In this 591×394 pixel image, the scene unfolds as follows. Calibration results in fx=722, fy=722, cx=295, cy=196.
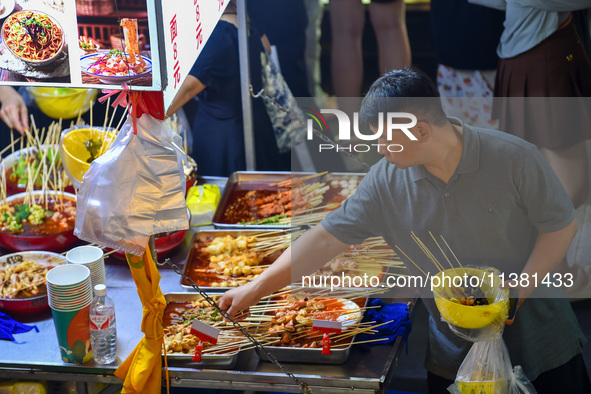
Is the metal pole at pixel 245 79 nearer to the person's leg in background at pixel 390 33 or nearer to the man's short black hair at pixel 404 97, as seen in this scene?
the person's leg in background at pixel 390 33

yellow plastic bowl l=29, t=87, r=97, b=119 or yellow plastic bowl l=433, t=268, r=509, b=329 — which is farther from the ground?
yellow plastic bowl l=29, t=87, r=97, b=119

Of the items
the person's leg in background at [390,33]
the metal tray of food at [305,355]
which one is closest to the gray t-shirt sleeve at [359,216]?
the metal tray of food at [305,355]

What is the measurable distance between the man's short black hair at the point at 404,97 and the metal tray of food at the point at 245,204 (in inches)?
52.2

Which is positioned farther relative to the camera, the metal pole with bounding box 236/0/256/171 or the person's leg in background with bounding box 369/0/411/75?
the person's leg in background with bounding box 369/0/411/75

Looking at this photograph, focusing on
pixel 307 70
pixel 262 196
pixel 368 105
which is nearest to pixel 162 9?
pixel 368 105

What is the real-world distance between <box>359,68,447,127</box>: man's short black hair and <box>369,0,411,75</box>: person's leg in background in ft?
7.66

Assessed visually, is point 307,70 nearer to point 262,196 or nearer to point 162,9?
point 262,196

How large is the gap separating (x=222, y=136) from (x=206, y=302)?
188cm

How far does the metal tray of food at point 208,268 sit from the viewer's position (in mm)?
3227

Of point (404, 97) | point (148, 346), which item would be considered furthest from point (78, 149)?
point (404, 97)

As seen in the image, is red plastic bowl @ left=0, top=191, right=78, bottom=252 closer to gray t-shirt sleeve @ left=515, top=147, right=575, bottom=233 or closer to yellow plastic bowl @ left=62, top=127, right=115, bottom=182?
yellow plastic bowl @ left=62, top=127, right=115, bottom=182

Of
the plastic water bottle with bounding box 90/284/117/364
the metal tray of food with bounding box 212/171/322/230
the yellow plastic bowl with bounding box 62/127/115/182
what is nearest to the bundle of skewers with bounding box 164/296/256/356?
the plastic water bottle with bounding box 90/284/117/364

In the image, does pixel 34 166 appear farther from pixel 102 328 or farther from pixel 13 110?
pixel 102 328

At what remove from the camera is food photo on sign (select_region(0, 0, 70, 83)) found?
2.06 meters
